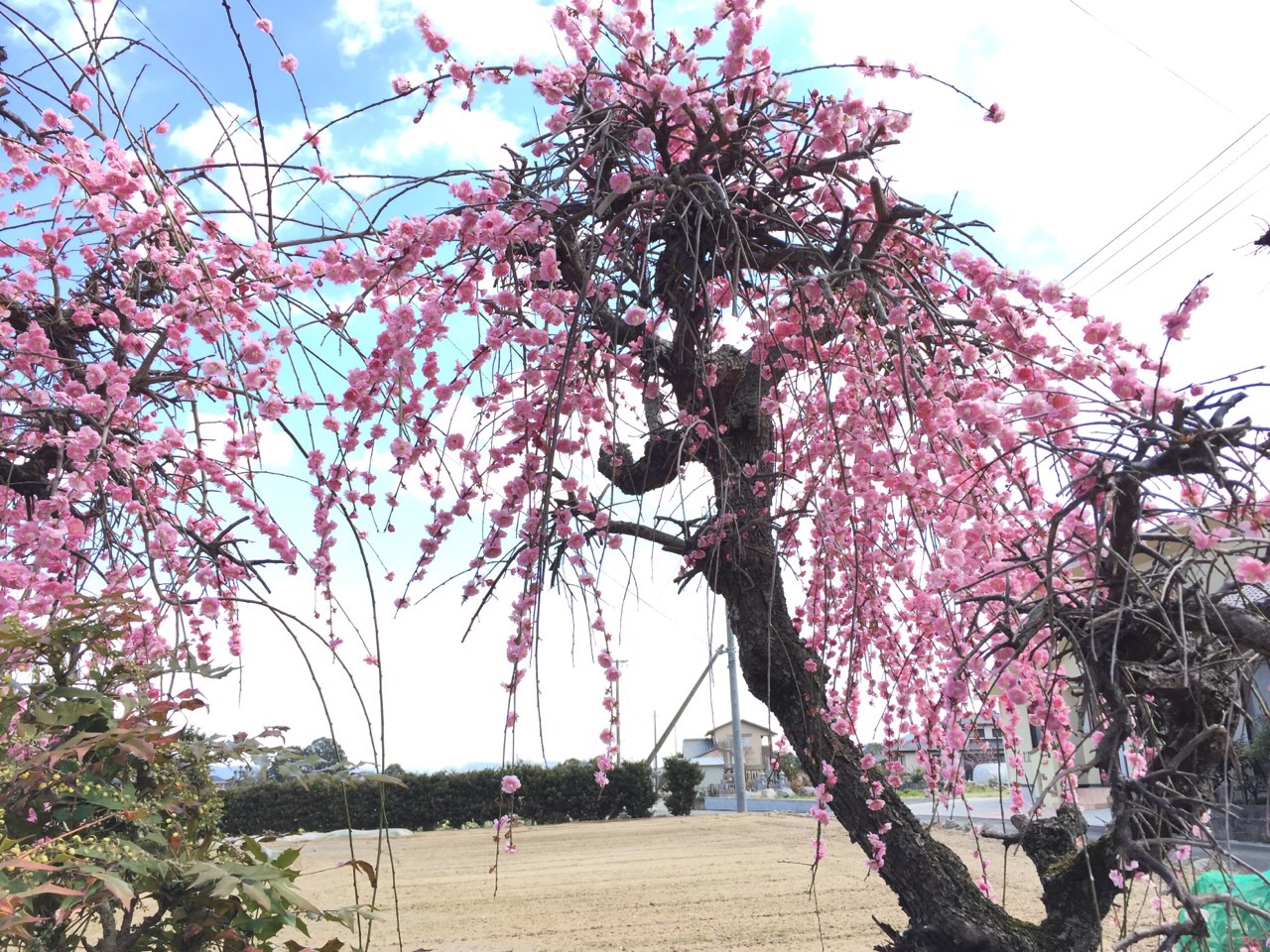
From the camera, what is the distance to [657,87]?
2.14m

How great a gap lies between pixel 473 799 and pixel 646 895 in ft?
36.6

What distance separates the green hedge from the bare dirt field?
435 cm

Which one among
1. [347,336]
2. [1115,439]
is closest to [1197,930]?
[1115,439]

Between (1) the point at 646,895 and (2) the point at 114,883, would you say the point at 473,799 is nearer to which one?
(1) the point at 646,895

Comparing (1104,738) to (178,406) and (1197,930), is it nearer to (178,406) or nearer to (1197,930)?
(1197,930)

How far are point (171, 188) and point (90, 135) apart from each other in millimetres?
598

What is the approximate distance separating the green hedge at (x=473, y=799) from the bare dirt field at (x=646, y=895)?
435 centimetres

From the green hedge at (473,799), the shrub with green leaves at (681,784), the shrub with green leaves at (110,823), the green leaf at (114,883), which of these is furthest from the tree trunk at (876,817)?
the shrub with green leaves at (681,784)

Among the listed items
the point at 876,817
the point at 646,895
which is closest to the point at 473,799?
the point at 646,895

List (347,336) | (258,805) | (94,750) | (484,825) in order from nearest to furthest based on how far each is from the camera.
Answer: (94,750) < (347,336) < (258,805) < (484,825)

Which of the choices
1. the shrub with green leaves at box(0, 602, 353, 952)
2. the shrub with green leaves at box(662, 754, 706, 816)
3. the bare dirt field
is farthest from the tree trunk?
the shrub with green leaves at box(662, 754, 706, 816)

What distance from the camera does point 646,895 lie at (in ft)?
22.3

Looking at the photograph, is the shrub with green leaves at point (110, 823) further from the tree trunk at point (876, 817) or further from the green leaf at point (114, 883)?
the tree trunk at point (876, 817)

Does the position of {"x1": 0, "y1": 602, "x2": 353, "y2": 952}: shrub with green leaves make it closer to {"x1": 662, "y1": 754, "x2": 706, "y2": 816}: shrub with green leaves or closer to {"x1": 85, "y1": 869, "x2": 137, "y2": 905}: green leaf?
{"x1": 85, "y1": 869, "x2": 137, "y2": 905}: green leaf
